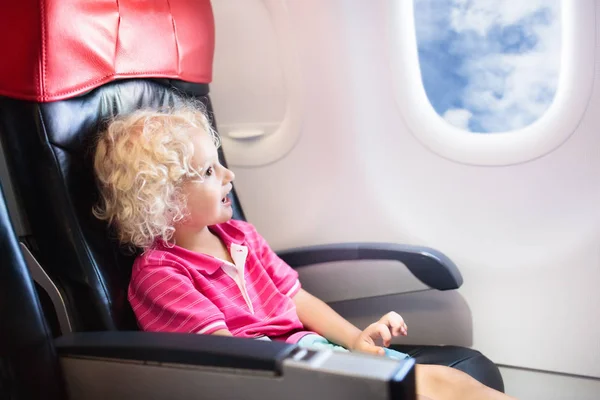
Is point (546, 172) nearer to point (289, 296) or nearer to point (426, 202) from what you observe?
point (426, 202)

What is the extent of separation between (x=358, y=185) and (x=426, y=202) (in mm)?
192

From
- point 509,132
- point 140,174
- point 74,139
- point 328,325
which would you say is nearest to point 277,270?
point 328,325

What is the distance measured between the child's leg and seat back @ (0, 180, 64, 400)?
716 millimetres

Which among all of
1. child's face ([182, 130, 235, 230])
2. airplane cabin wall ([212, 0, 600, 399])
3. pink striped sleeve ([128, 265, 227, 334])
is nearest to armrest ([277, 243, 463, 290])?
airplane cabin wall ([212, 0, 600, 399])

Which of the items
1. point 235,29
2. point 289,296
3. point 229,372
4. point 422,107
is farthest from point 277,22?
point 229,372

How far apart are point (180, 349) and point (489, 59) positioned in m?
1.11

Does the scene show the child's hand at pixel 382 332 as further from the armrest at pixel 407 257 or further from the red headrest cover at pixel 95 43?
the red headrest cover at pixel 95 43

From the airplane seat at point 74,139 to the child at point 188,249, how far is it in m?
0.04

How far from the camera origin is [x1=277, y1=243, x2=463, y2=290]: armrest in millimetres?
1528

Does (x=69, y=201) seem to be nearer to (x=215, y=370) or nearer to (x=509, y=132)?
(x=215, y=370)

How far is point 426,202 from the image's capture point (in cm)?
172

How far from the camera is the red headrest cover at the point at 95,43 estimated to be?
1.15 metres

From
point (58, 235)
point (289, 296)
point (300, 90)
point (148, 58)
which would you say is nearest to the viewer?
point (58, 235)

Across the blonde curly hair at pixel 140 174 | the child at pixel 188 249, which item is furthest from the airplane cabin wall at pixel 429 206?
the blonde curly hair at pixel 140 174
